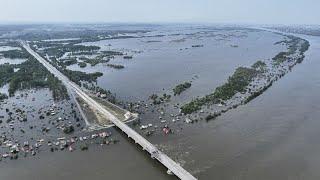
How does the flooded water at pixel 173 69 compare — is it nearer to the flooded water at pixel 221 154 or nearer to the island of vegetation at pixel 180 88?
the island of vegetation at pixel 180 88

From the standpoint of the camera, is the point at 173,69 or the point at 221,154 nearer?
the point at 221,154

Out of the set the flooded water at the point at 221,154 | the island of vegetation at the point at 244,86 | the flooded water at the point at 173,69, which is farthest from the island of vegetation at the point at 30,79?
the flooded water at the point at 221,154

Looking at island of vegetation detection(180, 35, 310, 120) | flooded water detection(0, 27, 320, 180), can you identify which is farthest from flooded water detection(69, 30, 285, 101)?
flooded water detection(0, 27, 320, 180)

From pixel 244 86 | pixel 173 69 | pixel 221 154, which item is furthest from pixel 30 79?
pixel 221 154

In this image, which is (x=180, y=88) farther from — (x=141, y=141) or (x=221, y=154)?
(x=221, y=154)

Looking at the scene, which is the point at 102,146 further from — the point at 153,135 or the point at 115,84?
the point at 115,84

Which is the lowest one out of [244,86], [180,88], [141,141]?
[141,141]

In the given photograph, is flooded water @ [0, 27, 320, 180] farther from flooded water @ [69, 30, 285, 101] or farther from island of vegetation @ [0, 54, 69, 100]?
island of vegetation @ [0, 54, 69, 100]

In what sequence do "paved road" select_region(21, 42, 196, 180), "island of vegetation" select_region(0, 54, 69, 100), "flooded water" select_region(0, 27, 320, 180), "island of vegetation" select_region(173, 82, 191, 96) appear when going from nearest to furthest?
"paved road" select_region(21, 42, 196, 180) < "flooded water" select_region(0, 27, 320, 180) < "island of vegetation" select_region(173, 82, 191, 96) < "island of vegetation" select_region(0, 54, 69, 100)

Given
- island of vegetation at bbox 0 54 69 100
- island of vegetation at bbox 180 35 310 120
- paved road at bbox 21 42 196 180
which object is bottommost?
island of vegetation at bbox 0 54 69 100

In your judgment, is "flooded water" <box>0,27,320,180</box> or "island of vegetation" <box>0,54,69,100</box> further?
"island of vegetation" <box>0,54,69,100</box>
